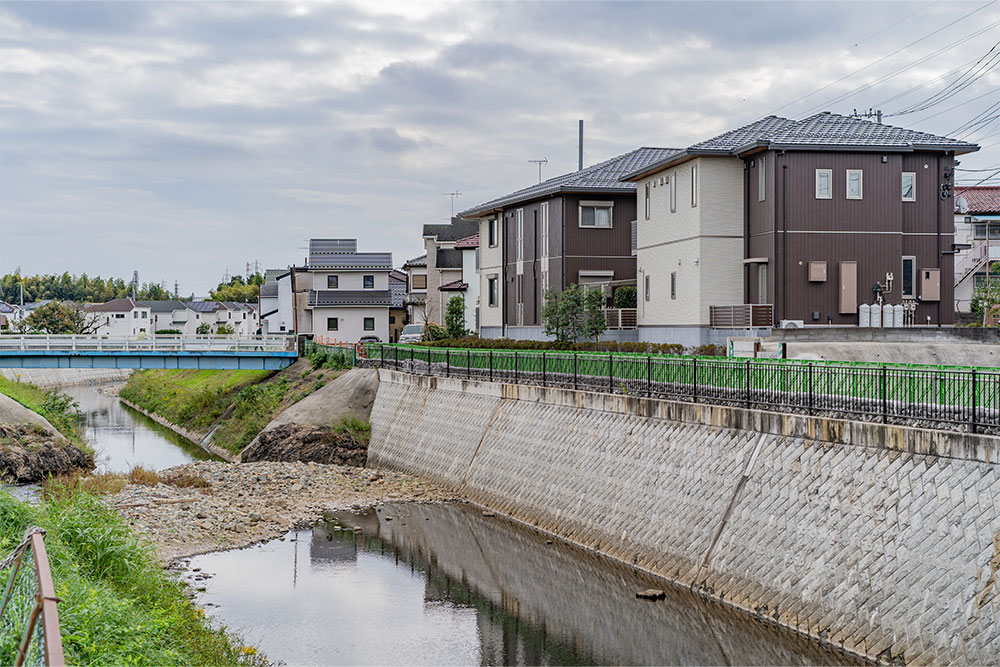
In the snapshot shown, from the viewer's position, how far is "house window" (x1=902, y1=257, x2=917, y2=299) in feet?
111

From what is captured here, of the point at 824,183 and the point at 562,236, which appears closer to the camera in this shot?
the point at 824,183

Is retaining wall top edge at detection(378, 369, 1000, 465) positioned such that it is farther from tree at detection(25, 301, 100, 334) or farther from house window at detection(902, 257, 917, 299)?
tree at detection(25, 301, 100, 334)

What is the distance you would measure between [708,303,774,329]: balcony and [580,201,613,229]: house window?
36.9ft

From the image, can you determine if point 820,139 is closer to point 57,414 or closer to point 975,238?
point 975,238

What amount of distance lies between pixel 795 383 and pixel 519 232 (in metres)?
31.7

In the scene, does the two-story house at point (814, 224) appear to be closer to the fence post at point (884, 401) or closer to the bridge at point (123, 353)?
the fence post at point (884, 401)

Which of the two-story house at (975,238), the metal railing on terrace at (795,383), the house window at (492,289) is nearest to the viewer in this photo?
the metal railing on terrace at (795,383)

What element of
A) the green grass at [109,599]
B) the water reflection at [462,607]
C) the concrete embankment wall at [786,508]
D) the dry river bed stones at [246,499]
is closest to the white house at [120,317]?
the dry river bed stones at [246,499]

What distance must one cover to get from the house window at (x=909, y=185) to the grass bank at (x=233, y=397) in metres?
26.9

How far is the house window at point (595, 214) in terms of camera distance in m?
44.6

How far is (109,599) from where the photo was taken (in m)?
11.6

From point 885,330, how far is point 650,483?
1325 cm

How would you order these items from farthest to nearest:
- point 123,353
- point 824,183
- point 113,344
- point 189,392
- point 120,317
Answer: point 120,317
point 189,392
point 113,344
point 123,353
point 824,183

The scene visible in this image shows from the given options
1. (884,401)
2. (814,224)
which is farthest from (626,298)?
(884,401)
